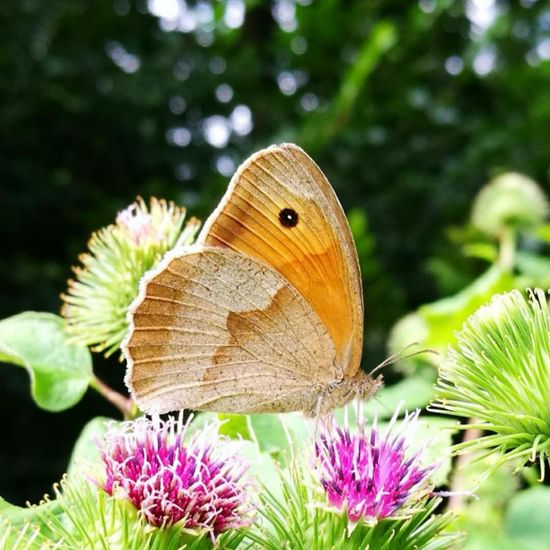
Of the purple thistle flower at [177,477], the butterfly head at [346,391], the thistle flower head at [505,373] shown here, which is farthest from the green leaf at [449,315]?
the purple thistle flower at [177,477]

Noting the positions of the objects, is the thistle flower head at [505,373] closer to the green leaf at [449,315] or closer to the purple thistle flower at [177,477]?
the purple thistle flower at [177,477]

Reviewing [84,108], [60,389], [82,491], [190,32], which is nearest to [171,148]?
[84,108]

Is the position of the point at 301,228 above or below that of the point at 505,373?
above

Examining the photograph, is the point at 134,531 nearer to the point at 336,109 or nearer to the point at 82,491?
the point at 82,491

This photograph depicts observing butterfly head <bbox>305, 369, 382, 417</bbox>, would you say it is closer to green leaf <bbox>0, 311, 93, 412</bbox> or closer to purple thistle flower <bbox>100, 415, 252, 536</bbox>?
purple thistle flower <bbox>100, 415, 252, 536</bbox>

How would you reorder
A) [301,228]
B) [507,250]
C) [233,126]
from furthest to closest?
[233,126] < [507,250] < [301,228]

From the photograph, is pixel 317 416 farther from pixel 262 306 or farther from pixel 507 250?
pixel 507 250

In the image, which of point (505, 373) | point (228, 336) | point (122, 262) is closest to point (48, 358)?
point (122, 262)
